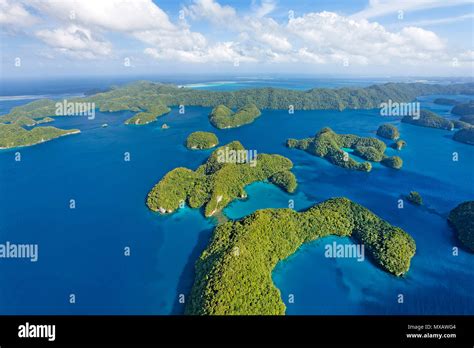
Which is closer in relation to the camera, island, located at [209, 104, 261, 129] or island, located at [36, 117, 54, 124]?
island, located at [209, 104, 261, 129]

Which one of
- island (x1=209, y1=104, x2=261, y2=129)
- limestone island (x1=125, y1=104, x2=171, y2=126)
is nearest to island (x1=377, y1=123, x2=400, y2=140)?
island (x1=209, y1=104, x2=261, y2=129)

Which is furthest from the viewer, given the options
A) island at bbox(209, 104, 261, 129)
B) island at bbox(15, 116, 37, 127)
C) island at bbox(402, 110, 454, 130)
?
island at bbox(209, 104, 261, 129)

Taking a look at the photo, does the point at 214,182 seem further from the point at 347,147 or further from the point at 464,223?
the point at 347,147

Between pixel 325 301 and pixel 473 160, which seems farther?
pixel 473 160

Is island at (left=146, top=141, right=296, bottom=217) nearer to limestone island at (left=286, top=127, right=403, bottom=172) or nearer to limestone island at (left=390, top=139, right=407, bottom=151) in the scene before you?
limestone island at (left=286, top=127, right=403, bottom=172)

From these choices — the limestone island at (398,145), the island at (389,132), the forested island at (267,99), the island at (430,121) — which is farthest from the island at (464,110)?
the limestone island at (398,145)
